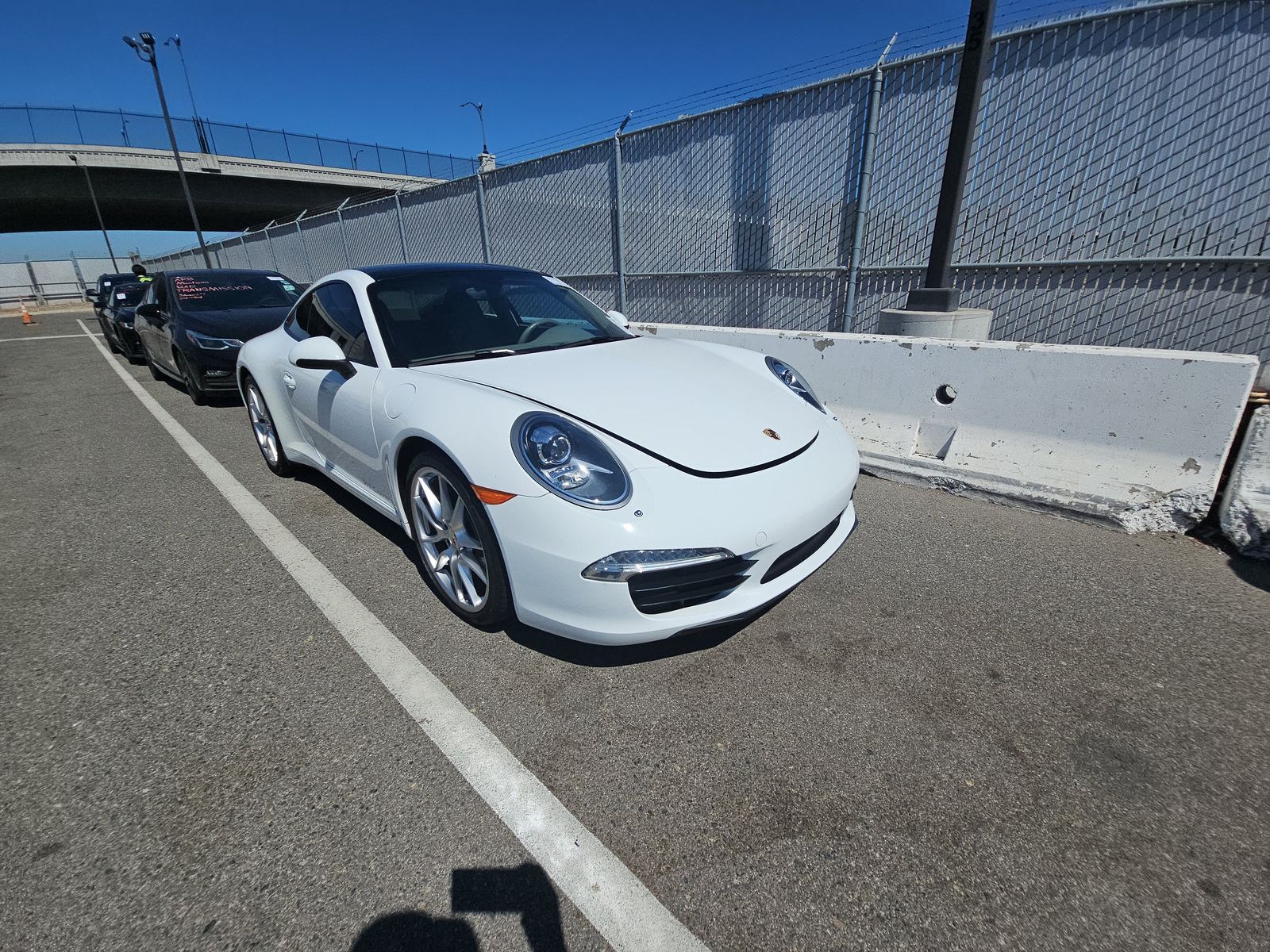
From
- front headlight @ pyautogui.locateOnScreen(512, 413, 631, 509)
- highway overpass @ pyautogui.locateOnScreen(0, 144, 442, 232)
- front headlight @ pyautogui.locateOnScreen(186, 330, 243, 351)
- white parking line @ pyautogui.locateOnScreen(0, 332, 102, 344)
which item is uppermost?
highway overpass @ pyautogui.locateOnScreen(0, 144, 442, 232)

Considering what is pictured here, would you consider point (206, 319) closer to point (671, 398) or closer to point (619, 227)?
point (619, 227)

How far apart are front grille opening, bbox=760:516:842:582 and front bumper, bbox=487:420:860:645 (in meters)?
0.02

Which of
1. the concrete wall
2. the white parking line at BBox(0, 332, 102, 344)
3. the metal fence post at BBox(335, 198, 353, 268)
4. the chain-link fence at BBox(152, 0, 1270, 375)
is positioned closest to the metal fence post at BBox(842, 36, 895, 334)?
the chain-link fence at BBox(152, 0, 1270, 375)

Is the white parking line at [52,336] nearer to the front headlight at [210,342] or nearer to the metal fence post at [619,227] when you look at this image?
the front headlight at [210,342]

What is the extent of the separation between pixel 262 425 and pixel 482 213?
6616 mm

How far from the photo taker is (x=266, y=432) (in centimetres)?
438

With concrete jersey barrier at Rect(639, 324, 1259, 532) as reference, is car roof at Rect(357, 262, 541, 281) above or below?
above

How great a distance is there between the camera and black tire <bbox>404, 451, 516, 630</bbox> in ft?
7.24

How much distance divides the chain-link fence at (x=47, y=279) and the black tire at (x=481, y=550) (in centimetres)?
4806

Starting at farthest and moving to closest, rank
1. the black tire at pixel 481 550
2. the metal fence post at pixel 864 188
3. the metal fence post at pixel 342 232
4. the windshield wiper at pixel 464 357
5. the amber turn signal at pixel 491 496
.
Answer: the metal fence post at pixel 342 232
the metal fence post at pixel 864 188
the windshield wiper at pixel 464 357
the black tire at pixel 481 550
the amber turn signal at pixel 491 496

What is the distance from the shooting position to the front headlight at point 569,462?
6.64ft

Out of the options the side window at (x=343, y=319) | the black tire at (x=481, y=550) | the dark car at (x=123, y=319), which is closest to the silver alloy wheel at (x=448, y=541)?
the black tire at (x=481, y=550)

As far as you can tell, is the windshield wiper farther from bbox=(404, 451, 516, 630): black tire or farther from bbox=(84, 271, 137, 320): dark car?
bbox=(84, 271, 137, 320): dark car

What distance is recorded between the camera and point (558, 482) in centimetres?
205
